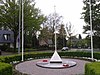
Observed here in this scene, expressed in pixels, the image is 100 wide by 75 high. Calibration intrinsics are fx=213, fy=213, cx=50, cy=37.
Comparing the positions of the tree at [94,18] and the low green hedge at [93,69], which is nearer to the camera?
the low green hedge at [93,69]

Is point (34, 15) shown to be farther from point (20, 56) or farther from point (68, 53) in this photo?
point (20, 56)

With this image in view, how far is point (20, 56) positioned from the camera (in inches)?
1116

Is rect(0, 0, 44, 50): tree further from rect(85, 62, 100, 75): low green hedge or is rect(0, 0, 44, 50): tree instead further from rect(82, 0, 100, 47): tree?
rect(85, 62, 100, 75): low green hedge

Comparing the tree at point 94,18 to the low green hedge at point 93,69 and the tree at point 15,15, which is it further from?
the low green hedge at point 93,69

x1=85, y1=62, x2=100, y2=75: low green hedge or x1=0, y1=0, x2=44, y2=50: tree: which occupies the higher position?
x1=0, y1=0, x2=44, y2=50: tree

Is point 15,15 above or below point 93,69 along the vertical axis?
above

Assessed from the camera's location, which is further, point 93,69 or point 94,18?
point 94,18

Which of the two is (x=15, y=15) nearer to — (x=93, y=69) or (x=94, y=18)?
(x=94, y=18)

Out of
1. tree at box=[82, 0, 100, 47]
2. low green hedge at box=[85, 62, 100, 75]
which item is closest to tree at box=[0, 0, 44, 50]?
tree at box=[82, 0, 100, 47]

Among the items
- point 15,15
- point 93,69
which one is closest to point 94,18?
point 15,15

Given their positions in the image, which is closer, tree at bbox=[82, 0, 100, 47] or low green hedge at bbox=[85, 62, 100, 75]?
low green hedge at bbox=[85, 62, 100, 75]

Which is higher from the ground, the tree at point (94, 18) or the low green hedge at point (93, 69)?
the tree at point (94, 18)

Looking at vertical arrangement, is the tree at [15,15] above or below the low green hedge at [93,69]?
above

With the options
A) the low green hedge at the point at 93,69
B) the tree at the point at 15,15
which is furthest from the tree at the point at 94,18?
the low green hedge at the point at 93,69
